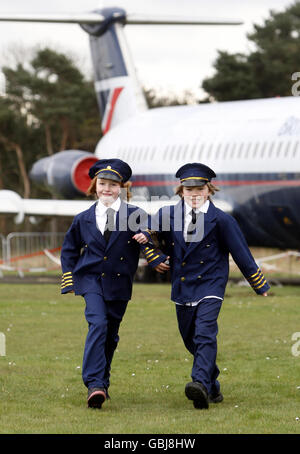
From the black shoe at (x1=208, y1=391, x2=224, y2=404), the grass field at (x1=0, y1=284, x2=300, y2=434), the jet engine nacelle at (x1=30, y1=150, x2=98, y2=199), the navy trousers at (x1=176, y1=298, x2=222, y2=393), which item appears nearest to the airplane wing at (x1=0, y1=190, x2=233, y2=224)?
the jet engine nacelle at (x1=30, y1=150, x2=98, y2=199)

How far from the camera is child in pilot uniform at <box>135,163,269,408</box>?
27.7ft

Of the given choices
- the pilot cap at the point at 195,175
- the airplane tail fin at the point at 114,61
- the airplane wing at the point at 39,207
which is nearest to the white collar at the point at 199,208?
the pilot cap at the point at 195,175

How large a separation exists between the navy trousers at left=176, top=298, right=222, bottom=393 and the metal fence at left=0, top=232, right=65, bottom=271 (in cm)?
2123

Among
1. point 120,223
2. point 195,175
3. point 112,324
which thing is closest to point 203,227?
point 195,175

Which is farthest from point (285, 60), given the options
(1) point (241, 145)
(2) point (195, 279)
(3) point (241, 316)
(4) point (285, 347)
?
(2) point (195, 279)

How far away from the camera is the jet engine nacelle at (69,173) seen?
88.7 feet

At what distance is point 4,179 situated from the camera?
57125 mm

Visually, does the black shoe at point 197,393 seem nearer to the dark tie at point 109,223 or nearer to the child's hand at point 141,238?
the child's hand at point 141,238

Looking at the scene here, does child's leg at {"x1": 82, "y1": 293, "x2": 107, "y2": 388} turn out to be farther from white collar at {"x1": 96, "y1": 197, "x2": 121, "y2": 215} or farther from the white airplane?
the white airplane

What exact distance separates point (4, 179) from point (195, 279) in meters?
49.5

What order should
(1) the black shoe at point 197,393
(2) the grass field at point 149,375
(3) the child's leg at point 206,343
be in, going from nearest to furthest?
(2) the grass field at point 149,375, (1) the black shoe at point 197,393, (3) the child's leg at point 206,343

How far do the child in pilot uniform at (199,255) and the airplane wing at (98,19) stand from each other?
62.6 feet

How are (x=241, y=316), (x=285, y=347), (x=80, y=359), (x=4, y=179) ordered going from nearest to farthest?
1. (x=80, y=359)
2. (x=285, y=347)
3. (x=241, y=316)
4. (x=4, y=179)
